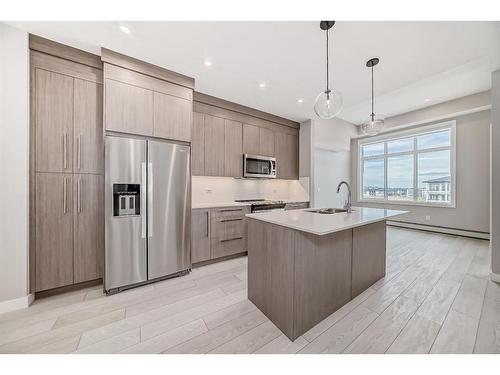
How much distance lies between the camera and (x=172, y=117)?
2.57 metres

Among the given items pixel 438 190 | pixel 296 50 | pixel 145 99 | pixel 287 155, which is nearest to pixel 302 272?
pixel 296 50

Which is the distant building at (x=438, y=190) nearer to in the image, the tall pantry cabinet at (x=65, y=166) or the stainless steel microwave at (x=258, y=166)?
the stainless steel microwave at (x=258, y=166)

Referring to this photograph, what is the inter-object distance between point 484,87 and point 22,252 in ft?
23.4

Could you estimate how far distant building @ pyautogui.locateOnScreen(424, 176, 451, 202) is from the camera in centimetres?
444

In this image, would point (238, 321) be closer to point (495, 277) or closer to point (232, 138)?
point (232, 138)

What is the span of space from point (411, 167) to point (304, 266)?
5.39m

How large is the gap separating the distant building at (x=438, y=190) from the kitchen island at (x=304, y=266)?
3811 mm

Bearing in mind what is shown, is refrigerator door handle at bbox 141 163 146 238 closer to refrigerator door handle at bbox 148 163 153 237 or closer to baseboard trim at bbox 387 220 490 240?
refrigerator door handle at bbox 148 163 153 237

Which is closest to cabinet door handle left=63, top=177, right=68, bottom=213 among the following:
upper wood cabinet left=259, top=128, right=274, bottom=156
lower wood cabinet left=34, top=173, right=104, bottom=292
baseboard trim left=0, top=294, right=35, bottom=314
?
lower wood cabinet left=34, top=173, right=104, bottom=292

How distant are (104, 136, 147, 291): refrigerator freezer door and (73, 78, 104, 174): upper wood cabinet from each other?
0.79ft

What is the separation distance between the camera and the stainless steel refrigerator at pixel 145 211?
2.16 m

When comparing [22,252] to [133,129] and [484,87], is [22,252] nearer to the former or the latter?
[133,129]

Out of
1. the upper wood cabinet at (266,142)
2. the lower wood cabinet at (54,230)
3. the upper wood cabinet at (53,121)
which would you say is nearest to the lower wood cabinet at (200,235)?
the lower wood cabinet at (54,230)
